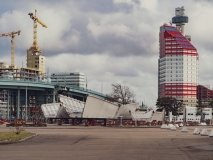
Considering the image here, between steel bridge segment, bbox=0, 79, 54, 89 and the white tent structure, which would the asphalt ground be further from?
steel bridge segment, bbox=0, 79, 54, 89

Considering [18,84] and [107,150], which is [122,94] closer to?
[18,84]

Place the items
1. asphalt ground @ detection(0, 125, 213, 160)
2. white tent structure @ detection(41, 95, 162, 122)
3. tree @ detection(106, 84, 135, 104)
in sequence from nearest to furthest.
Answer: asphalt ground @ detection(0, 125, 213, 160) < white tent structure @ detection(41, 95, 162, 122) < tree @ detection(106, 84, 135, 104)

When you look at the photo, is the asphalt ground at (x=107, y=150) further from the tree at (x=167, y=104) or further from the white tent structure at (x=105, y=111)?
the tree at (x=167, y=104)

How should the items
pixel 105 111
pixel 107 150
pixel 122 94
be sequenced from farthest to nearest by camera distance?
pixel 122 94, pixel 105 111, pixel 107 150

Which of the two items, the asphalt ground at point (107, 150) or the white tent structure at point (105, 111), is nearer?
the asphalt ground at point (107, 150)

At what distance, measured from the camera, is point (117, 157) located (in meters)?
22.5

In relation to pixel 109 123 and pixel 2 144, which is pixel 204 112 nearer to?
pixel 109 123

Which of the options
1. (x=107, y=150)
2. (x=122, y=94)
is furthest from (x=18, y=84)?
(x=107, y=150)

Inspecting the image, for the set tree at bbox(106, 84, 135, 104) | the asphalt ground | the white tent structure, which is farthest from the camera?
tree at bbox(106, 84, 135, 104)

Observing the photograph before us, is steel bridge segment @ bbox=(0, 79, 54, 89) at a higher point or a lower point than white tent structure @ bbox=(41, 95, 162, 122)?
higher

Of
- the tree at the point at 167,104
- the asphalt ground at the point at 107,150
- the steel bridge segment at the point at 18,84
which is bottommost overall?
the tree at the point at 167,104

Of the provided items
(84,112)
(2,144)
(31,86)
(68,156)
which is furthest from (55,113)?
(68,156)

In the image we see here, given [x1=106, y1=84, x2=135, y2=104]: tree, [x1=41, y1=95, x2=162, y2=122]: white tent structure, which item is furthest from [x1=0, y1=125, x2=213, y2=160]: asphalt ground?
[x1=106, y1=84, x2=135, y2=104]: tree

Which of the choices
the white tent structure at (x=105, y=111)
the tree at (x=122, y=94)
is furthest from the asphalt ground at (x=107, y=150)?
the tree at (x=122, y=94)
